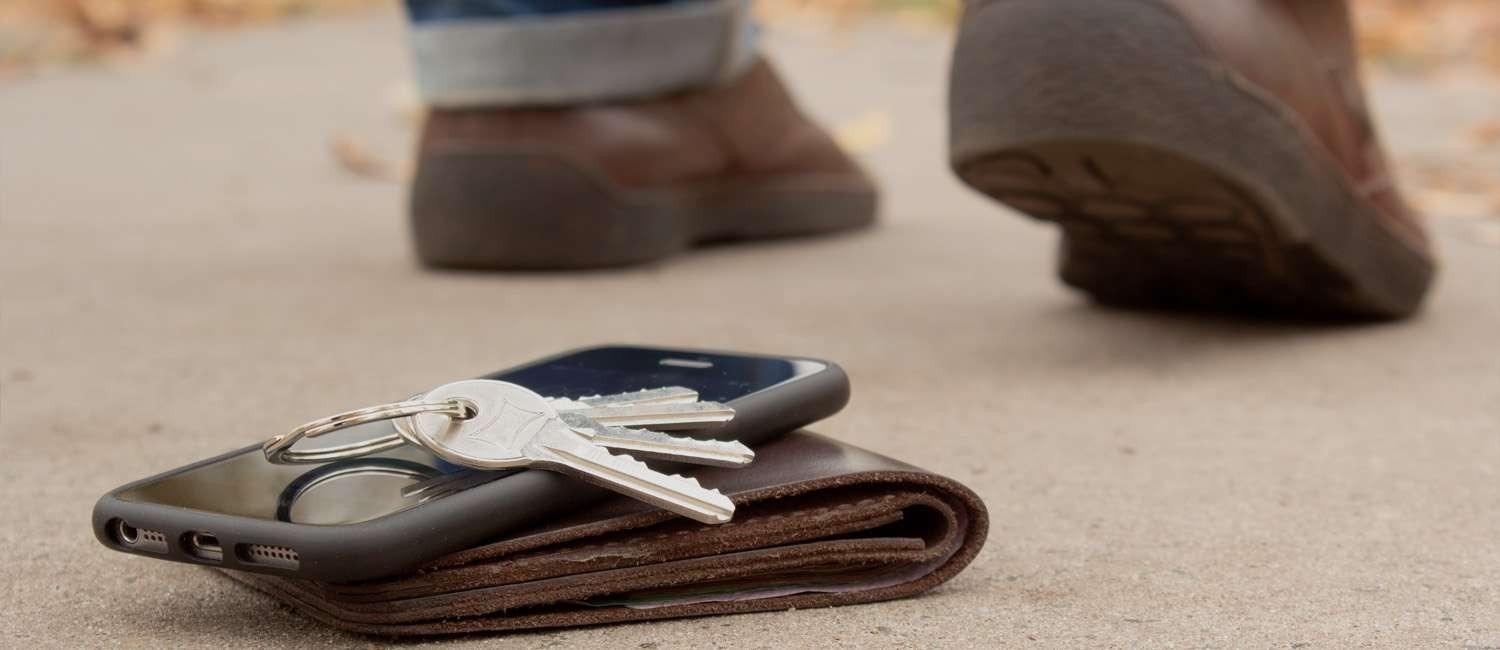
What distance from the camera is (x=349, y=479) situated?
0.67m

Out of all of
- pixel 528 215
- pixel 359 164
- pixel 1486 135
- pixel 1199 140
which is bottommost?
pixel 359 164

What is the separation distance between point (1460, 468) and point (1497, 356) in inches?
14.4

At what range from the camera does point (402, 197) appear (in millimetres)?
2338

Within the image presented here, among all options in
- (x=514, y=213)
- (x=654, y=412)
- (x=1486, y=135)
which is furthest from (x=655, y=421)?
(x=1486, y=135)

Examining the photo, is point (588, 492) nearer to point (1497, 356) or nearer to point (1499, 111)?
point (1497, 356)

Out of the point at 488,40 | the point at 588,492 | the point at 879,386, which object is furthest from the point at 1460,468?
the point at 488,40

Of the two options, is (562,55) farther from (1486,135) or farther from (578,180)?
(1486,135)

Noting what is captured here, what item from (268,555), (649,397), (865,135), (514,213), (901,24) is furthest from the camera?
(901,24)

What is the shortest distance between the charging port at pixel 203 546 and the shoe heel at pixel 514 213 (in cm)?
106

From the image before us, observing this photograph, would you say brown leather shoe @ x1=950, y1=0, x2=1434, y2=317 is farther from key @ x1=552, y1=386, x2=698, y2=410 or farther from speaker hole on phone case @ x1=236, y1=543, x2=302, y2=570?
speaker hole on phone case @ x1=236, y1=543, x2=302, y2=570

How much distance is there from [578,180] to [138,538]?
1.07 meters

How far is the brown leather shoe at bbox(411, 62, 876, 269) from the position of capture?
1.66 meters

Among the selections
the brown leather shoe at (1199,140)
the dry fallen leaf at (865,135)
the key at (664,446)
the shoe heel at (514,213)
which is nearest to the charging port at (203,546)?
the key at (664,446)

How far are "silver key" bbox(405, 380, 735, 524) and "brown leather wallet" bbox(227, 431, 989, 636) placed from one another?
28 mm
